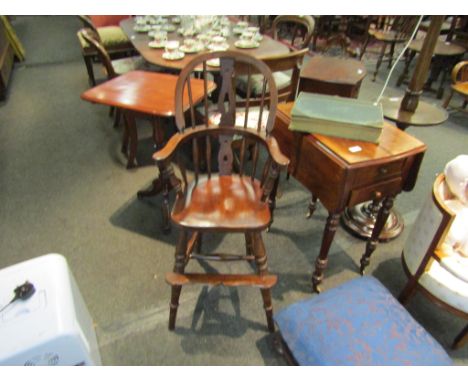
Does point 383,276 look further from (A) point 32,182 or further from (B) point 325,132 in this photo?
(A) point 32,182

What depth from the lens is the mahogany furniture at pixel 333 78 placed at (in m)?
2.05

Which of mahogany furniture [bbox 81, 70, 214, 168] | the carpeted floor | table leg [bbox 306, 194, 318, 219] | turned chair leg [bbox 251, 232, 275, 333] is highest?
mahogany furniture [bbox 81, 70, 214, 168]

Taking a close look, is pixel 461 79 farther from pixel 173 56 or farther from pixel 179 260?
pixel 179 260

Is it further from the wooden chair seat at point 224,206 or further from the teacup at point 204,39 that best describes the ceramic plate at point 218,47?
the wooden chair seat at point 224,206

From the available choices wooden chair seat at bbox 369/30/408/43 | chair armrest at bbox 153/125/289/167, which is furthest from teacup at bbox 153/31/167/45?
wooden chair seat at bbox 369/30/408/43

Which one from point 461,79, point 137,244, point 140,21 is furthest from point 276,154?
point 461,79

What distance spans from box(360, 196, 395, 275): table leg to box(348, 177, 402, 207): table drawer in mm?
66

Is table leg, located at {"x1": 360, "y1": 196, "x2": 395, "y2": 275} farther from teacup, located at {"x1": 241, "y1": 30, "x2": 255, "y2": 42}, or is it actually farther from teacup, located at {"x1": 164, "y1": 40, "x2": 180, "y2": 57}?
teacup, located at {"x1": 241, "y1": 30, "x2": 255, "y2": 42}

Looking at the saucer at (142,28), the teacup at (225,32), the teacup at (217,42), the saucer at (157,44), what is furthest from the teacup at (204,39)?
the saucer at (142,28)

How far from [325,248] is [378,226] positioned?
0.31 metres

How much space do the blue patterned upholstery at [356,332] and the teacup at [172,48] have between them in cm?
181

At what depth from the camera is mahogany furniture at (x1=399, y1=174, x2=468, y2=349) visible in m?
1.23

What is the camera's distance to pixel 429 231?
4.24 feet
